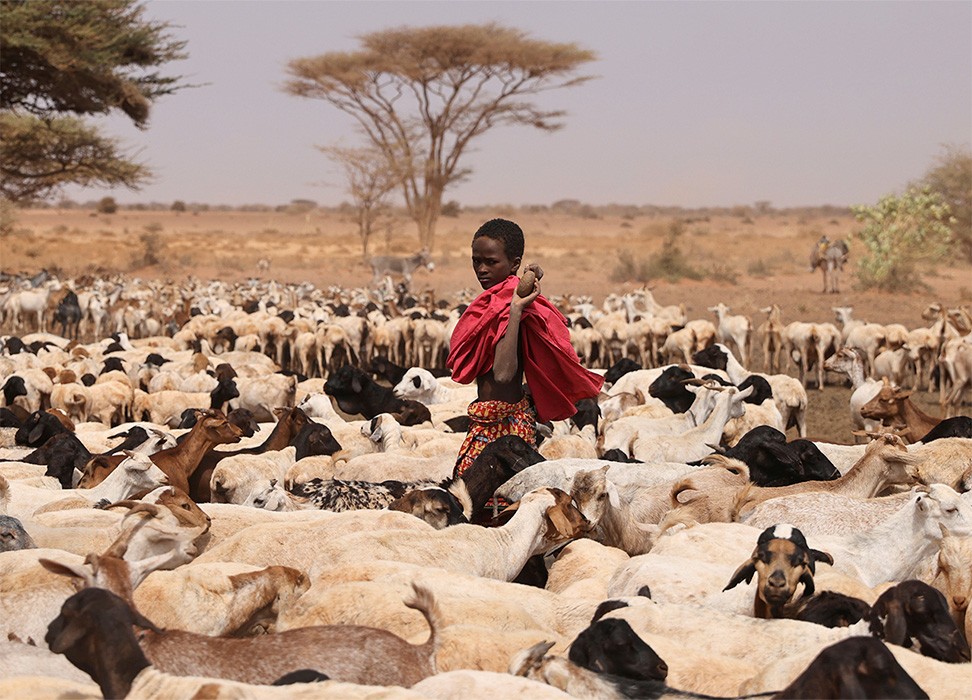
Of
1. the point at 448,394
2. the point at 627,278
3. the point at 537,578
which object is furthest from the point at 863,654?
the point at 627,278

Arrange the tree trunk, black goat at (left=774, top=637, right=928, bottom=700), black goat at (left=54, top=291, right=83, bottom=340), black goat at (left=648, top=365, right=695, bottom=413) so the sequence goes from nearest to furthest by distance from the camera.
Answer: black goat at (left=774, top=637, right=928, bottom=700) < black goat at (left=648, top=365, right=695, bottom=413) < black goat at (left=54, top=291, right=83, bottom=340) < the tree trunk

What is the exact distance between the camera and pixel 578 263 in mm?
45719

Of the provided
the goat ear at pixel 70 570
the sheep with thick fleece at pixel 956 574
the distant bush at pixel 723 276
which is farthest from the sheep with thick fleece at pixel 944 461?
the distant bush at pixel 723 276

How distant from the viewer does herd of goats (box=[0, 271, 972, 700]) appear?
3.31 metres

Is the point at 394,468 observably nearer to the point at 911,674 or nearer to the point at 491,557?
the point at 491,557

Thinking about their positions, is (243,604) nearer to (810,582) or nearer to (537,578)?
(537,578)

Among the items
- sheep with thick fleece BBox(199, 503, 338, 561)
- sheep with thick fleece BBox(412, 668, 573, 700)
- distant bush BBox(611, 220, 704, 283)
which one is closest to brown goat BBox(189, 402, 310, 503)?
sheep with thick fleece BBox(199, 503, 338, 561)

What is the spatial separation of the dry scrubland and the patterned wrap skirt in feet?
22.2

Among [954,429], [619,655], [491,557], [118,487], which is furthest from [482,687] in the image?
[954,429]

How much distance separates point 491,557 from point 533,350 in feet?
3.38

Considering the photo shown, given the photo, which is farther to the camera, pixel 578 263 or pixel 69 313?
pixel 578 263

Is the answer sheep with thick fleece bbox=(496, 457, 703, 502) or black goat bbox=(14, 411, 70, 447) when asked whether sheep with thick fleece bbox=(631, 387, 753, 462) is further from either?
black goat bbox=(14, 411, 70, 447)

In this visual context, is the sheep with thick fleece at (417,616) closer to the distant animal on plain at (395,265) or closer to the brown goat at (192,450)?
the brown goat at (192,450)

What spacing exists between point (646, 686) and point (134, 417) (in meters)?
Answer: 8.46
